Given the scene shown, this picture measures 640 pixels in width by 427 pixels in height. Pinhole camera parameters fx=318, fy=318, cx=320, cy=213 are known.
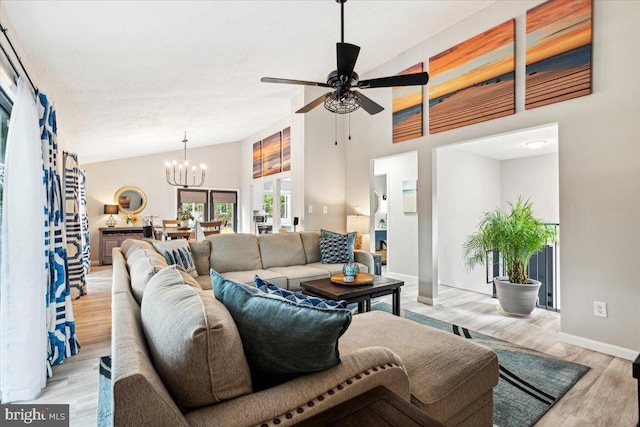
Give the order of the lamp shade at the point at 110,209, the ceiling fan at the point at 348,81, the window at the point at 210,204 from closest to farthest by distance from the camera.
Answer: the ceiling fan at the point at 348,81, the lamp shade at the point at 110,209, the window at the point at 210,204

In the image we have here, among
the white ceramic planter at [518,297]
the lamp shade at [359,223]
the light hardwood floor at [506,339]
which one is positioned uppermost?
the lamp shade at [359,223]

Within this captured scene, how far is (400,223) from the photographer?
593 centimetres

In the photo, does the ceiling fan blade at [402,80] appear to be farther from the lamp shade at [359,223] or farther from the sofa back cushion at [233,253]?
the lamp shade at [359,223]

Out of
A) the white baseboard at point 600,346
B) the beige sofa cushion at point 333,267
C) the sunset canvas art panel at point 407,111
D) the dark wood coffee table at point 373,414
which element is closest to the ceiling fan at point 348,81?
the sunset canvas art panel at point 407,111

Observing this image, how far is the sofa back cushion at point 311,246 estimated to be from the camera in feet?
14.4

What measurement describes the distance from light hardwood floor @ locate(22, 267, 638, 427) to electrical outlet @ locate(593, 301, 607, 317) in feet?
1.10

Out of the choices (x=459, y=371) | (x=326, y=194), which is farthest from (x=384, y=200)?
(x=459, y=371)

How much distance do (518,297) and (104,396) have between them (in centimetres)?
396

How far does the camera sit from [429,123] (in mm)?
4203

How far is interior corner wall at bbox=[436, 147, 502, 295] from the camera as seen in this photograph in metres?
5.17

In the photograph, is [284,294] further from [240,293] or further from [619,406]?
[619,406]

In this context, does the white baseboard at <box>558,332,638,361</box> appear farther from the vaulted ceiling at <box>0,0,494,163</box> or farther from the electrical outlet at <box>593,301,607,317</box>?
the vaulted ceiling at <box>0,0,494,163</box>

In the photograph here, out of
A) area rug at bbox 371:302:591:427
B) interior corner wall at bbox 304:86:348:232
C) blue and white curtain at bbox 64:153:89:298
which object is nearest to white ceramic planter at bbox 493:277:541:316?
area rug at bbox 371:302:591:427

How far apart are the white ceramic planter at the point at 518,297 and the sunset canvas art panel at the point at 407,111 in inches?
86.4
